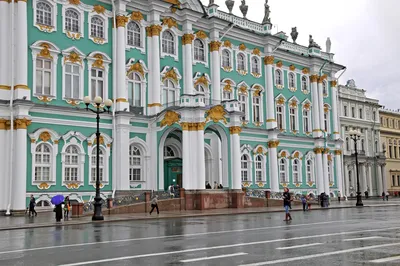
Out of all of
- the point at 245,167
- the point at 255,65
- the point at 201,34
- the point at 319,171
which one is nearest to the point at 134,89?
the point at 201,34

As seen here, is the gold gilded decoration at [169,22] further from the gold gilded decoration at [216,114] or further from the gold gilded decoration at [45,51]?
the gold gilded decoration at [45,51]

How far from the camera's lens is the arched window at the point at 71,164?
34.9 m

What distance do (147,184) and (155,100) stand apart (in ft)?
21.9

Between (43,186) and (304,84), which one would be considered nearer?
(43,186)

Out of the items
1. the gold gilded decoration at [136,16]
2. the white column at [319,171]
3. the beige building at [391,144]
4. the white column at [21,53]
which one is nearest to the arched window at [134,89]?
the gold gilded decoration at [136,16]

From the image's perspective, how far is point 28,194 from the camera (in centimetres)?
3247

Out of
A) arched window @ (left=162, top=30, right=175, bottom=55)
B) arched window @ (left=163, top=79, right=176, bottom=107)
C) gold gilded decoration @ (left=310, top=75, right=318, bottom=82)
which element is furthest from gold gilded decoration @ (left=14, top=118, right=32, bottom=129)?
gold gilded decoration @ (left=310, top=75, right=318, bottom=82)

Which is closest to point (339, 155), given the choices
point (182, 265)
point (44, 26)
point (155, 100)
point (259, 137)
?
point (259, 137)

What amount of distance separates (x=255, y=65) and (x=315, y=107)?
10.5 m

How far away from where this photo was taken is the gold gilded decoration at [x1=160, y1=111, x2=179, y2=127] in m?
37.7

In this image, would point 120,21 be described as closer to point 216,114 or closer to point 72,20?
point 72,20

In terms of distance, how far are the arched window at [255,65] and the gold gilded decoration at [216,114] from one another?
1229 centimetres

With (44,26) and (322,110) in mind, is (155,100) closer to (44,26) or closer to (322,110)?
(44,26)

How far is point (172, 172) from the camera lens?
42.2 m
